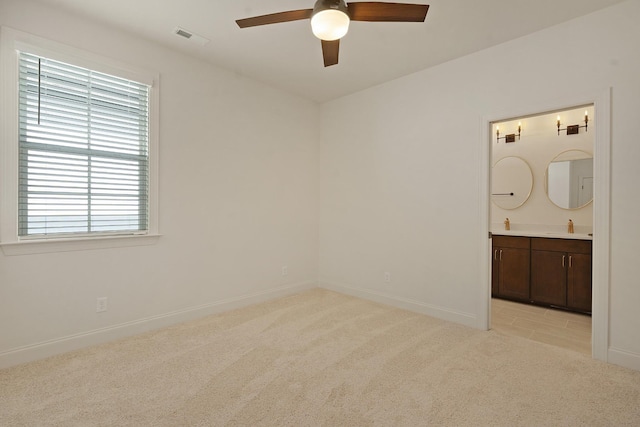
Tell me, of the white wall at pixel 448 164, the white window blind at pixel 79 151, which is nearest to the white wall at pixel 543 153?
the white wall at pixel 448 164

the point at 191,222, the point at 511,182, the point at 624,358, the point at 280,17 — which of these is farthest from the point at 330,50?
the point at 511,182

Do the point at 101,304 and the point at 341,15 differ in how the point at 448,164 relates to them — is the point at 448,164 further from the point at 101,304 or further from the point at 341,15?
the point at 101,304

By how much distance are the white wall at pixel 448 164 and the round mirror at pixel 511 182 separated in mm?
1726

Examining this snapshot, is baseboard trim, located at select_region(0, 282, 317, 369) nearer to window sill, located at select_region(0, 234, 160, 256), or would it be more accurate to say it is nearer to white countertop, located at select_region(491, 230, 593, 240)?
window sill, located at select_region(0, 234, 160, 256)

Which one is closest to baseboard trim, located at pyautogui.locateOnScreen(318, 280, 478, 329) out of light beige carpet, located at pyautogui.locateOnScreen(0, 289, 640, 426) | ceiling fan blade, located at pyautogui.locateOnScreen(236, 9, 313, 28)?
light beige carpet, located at pyautogui.locateOnScreen(0, 289, 640, 426)

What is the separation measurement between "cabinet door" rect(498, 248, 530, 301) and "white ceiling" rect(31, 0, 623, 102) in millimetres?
2355

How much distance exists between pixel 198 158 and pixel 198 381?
215cm

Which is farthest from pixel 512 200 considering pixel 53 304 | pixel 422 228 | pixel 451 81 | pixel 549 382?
pixel 53 304

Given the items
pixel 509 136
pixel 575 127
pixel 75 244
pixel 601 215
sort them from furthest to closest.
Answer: pixel 509 136, pixel 575 127, pixel 75 244, pixel 601 215

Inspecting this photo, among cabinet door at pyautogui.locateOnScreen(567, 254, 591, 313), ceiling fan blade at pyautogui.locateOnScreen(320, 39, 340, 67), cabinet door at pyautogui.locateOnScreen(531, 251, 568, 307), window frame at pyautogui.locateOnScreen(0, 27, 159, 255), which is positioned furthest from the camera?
cabinet door at pyautogui.locateOnScreen(531, 251, 568, 307)

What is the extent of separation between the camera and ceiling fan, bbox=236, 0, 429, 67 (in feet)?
5.88

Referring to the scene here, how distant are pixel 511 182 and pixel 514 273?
1.35m

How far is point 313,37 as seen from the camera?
9.65 feet

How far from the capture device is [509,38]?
2963mm
